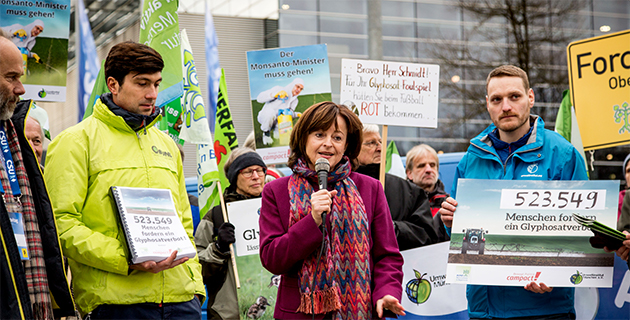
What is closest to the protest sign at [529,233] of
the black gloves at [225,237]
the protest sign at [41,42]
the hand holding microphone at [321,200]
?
the hand holding microphone at [321,200]

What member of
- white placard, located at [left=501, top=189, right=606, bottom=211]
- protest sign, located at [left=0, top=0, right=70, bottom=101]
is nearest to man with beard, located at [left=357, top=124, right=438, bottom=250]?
white placard, located at [left=501, top=189, right=606, bottom=211]

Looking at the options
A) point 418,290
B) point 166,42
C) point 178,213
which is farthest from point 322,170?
point 166,42

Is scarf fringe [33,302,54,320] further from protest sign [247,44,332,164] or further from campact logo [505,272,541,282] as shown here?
protest sign [247,44,332,164]

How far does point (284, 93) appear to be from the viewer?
22.8ft

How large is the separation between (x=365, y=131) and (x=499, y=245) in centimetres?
208

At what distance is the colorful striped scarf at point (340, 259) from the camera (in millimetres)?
2904

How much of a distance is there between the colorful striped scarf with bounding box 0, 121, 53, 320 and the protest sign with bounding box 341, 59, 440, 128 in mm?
3297

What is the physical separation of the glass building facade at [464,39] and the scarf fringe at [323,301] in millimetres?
19519

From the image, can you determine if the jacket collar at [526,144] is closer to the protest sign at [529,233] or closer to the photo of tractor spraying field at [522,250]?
the protest sign at [529,233]

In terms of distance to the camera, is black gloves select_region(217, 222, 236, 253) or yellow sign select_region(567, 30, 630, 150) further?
yellow sign select_region(567, 30, 630, 150)

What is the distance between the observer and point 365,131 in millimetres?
5449

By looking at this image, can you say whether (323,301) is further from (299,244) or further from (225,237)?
(225,237)

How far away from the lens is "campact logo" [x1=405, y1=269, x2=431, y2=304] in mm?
5621

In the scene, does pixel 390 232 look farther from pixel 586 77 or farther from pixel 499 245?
pixel 586 77
